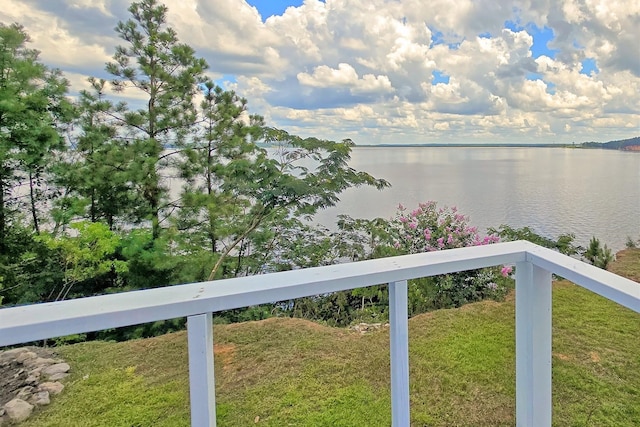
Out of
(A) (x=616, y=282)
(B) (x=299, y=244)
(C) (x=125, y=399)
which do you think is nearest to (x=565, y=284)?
(B) (x=299, y=244)

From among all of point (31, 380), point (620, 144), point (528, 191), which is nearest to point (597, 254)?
point (528, 191)

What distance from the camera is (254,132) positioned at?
4.94 m

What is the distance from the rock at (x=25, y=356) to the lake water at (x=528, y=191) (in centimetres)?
295

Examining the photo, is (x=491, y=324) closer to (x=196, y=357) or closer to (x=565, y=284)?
(x=565, y=284)

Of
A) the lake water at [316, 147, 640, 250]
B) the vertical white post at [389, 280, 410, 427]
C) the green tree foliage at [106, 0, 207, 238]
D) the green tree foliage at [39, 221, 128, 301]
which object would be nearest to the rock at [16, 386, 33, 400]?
the vertical white post at [389, 280, 410, 427]

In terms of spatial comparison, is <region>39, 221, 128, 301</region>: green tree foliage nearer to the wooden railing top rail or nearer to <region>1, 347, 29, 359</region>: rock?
<region>1, 347, 29, 359</region>: rock

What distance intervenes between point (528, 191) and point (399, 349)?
4326 millimetres

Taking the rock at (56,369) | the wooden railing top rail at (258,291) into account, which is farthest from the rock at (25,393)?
the wooden railing top rail at (258,291)

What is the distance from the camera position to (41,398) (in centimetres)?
187

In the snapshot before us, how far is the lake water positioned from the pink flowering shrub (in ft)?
0.64

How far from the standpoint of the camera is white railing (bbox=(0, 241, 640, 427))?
2.31 ft

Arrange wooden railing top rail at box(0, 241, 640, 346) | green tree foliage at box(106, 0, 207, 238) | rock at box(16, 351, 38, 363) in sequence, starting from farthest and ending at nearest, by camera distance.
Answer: green tree foliage at box(106, 0, 207, 238) < rock at box(16, 351, 38, 363) < wooden railing top rail at box(0, 241, 640, 346)

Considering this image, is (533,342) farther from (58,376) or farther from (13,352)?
(13,352)

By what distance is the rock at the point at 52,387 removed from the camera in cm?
194
